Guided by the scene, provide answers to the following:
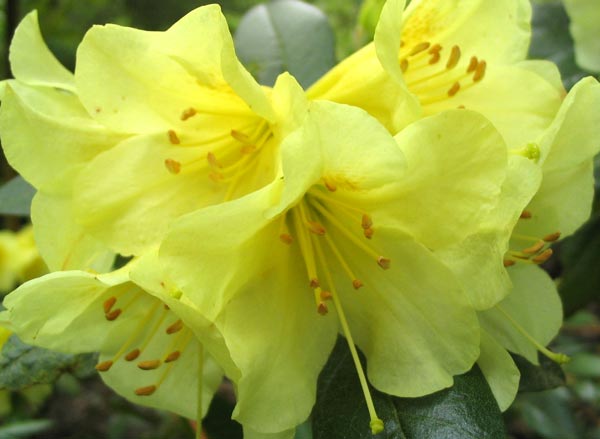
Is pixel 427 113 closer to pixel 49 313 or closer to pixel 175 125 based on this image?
pixel 175 125

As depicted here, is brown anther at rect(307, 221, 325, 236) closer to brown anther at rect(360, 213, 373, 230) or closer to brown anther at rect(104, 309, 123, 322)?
brown anther at rect(360, 213, 373, 230)

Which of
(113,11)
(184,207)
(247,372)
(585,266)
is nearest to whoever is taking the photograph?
(247,372)

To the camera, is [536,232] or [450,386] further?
[536,232]

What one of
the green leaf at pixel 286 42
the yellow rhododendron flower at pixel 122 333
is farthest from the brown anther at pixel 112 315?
the green leaf at pixel 286 42

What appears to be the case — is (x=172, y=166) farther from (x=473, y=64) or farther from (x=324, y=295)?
(x=473, y=64)

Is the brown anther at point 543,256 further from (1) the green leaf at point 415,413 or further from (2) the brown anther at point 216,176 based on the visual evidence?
(2) the brown anther at point 216,176

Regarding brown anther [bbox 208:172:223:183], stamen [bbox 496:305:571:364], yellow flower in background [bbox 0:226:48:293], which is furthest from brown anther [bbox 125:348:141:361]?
yellow flower in background [bbox 0:226:48:293]

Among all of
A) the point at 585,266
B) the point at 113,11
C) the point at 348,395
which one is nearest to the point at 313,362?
the point at 348,395
